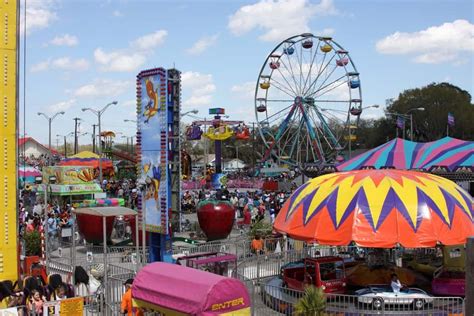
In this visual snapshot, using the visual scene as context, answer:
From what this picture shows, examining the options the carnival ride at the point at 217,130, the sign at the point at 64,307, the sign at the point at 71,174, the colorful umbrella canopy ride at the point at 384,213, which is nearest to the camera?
the sign at the point at 64,307

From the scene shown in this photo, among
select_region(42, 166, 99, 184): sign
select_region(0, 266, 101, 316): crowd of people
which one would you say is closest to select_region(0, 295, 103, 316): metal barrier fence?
select_region(0, 266, 101, 316): crowd of people

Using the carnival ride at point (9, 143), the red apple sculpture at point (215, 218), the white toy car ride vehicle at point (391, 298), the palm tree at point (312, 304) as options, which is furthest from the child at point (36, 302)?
the red apple sculpture at point (215, 218)

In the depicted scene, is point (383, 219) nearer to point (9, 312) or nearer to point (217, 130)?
point (9, 312)

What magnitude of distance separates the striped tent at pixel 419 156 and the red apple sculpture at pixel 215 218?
8.72m

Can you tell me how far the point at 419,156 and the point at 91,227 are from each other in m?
16.0

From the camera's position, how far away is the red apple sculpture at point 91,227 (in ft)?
75.8

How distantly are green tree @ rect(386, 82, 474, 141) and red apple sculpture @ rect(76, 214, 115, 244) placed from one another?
62419 millimetres

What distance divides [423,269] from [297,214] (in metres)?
4.31

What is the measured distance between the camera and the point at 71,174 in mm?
33750

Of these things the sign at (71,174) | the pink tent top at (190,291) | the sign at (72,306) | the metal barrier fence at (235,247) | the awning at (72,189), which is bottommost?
the metal barrier fence at (235,247)

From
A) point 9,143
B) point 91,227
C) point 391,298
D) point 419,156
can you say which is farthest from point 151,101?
point 419,156

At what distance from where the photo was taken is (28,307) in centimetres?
1164

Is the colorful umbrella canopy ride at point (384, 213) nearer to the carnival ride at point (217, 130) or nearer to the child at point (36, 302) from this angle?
the child at point (36, 302)

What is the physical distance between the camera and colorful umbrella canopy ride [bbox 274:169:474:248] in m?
13.6
